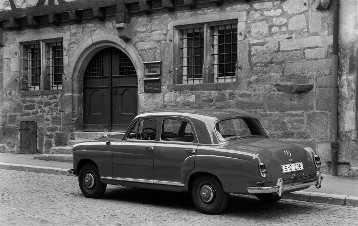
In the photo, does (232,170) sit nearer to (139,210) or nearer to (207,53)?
(139,210)

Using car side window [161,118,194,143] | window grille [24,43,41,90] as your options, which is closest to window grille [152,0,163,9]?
window grille [24,43,41,90]

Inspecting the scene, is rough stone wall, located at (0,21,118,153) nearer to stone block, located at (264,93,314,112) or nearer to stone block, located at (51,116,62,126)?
stone block, located at (51,116,62,126)

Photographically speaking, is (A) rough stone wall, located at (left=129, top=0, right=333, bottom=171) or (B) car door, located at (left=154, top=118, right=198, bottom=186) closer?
(B) car door, located at (left=154, top=118, right=198, bottom=186)

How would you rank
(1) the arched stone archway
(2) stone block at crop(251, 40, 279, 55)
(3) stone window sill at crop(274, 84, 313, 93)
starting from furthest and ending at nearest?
(1) the arched stone archway → (2) stone block at crop(251, 40, 279, 55) → (3) stone window sill at crop(274, 84, 313, 93)

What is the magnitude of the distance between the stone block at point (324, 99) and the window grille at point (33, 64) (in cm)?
893

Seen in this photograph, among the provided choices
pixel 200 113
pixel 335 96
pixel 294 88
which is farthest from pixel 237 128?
pixel 294 88

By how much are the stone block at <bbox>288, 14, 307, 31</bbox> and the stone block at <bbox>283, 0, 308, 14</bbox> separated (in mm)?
126

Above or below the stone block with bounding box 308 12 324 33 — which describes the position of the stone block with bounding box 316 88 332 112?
below

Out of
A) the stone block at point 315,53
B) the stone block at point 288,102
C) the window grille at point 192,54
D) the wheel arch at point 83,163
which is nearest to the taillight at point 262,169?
the wheel arch at point 83,163

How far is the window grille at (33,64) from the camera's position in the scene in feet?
56.0

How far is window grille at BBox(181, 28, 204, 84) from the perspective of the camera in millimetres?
13734

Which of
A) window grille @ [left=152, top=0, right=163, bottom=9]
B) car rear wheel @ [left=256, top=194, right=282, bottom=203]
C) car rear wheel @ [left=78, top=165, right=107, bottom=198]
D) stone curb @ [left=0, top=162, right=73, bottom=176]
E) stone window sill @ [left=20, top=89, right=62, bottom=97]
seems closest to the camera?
car rear wheel @ [left=256, top=194, right=282, bottom=203]

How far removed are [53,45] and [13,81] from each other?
1778mm

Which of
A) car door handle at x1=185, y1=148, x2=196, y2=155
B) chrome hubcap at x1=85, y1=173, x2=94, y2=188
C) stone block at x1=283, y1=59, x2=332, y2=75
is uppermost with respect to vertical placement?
stone block at x1=283, y1=59, x2=332, y2=75
